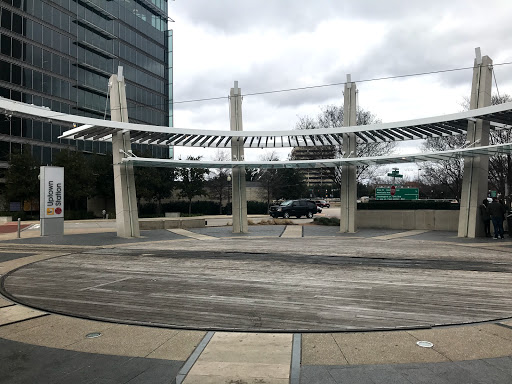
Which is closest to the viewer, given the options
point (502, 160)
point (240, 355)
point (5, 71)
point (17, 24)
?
point (240, 355)

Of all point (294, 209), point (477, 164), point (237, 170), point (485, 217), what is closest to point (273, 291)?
point (485, 217)

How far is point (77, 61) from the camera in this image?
5084 cm

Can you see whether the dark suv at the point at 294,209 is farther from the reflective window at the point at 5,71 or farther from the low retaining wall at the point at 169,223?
the reflective window at the point at 5,71

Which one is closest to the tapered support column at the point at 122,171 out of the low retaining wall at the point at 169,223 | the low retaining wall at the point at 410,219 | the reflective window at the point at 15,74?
the low retaining wall at the point at 169,223

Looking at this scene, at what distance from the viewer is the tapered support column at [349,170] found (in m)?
22.1

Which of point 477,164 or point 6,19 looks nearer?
point 477,164

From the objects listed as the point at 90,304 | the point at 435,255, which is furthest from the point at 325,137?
the point at 90,304

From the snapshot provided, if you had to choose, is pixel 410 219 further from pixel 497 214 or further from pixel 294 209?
pixel 294 209

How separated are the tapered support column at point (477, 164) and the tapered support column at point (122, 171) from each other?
15518 millimetres

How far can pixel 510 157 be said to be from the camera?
93.4ft

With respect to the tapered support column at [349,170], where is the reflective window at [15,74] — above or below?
above

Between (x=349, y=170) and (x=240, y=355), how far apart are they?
18639 mm

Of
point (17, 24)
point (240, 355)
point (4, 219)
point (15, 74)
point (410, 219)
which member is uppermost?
point (17, 24)

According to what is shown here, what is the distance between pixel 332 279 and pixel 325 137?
50.7 feet
